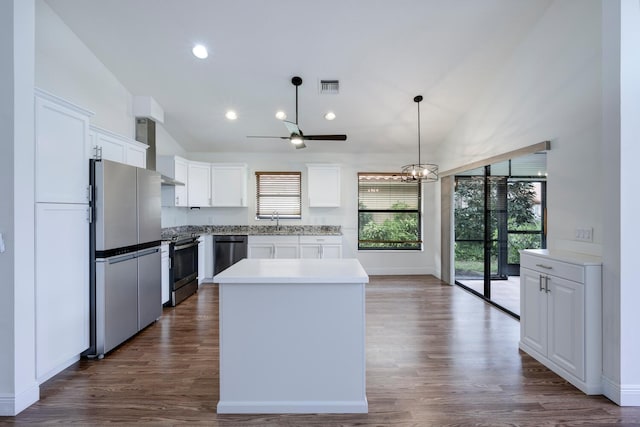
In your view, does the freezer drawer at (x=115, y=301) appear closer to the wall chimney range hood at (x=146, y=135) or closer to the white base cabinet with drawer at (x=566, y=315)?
the wall chimney range hood at (x=146, y=135)

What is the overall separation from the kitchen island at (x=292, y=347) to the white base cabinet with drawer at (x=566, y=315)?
1.66 m

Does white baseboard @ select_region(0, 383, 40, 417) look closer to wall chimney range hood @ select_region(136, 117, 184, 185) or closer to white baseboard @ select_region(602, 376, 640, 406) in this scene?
wall chimney range hood @ select_region(136, 117, 184, 185)

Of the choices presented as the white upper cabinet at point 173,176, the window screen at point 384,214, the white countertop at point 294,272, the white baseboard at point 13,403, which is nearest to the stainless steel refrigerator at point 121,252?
the white baseboard at point 13,403

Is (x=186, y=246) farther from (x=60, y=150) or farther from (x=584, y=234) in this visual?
(x=584, y=234)

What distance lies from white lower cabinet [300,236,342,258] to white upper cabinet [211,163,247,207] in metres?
1.45

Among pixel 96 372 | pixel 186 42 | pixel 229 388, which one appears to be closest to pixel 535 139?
pixel 229 388

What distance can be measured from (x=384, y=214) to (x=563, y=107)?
12.6 ft

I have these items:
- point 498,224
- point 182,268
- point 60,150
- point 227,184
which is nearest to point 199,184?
point 227,184

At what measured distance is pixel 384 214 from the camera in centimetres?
658

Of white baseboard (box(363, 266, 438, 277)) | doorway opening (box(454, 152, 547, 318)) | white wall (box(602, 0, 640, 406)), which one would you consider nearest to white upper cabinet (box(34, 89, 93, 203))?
white wall (box(602, 0, 640, 406))

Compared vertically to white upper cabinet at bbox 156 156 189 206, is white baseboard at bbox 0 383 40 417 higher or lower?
lower

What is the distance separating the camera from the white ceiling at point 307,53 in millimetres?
3240

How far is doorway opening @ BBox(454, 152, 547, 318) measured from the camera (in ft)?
12.4

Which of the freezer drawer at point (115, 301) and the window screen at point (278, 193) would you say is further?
the window screen at point (278, 193)
